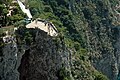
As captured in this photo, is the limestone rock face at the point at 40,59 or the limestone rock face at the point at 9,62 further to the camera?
the limestone rock face at the point at 40,59

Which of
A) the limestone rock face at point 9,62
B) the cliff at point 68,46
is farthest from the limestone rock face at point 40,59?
the limestone rock face at point 9,62

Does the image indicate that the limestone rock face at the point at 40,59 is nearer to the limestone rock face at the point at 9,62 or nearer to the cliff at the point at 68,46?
the cliff at the point at 68,46

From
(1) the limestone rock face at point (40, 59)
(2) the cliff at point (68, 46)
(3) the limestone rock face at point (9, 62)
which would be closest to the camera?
(3) the limestone rock face at point (9, 62)

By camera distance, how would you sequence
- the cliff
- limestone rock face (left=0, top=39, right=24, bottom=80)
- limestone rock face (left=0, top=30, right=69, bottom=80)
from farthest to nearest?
limestone rock face (left=0, top=30, right=69, bottom=80), the cliff, limestone rock face (left=0, top=39, right=24, bottom=80)

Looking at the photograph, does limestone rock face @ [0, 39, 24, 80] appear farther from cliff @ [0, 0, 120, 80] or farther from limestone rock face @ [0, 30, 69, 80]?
limestone rock face @ [0, 30, 69, 80]

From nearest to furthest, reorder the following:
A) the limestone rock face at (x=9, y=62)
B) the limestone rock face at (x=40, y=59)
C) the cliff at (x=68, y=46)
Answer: the limestone rock face at (x=9, y=62), the cliff at (x=68, y=46), the limestone rock face at (x=40, y=59)

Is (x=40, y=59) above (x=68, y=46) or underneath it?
above

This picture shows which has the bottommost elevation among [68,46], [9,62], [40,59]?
[68,46]

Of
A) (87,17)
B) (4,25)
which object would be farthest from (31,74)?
(87,17)

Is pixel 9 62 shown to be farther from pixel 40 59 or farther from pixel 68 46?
pixel 68 46

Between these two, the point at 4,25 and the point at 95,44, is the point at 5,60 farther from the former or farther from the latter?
the point at 95,44

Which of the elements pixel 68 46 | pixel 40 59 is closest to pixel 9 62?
pixel 40 59

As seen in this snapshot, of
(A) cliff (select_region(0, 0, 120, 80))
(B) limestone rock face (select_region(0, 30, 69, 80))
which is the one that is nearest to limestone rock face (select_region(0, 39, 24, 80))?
(A) cliff (select_region(0, 0, 120, 80))
